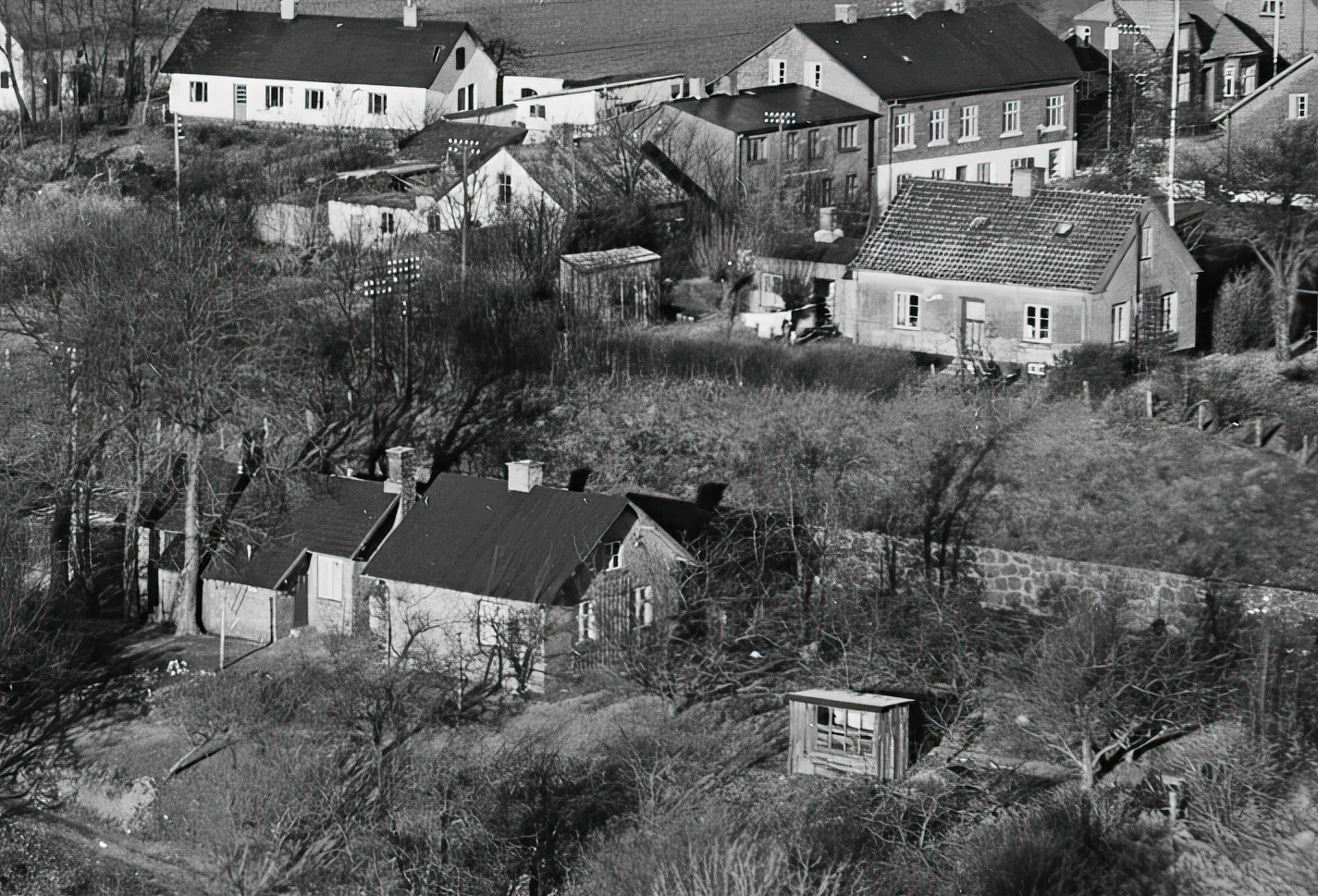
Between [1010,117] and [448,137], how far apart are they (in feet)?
48.3

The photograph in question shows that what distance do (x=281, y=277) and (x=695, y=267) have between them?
8.88m

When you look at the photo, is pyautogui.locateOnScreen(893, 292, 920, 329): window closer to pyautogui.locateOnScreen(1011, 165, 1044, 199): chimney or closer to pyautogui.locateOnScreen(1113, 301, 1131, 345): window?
pyautogui.locateOnScreen(1011, 165, 1044, 199): chimney

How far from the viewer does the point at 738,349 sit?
125 ft

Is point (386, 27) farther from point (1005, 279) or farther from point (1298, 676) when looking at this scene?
point (1298, 676)

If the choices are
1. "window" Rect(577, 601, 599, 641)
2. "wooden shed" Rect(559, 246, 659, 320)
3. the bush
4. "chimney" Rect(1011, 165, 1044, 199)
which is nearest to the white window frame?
"wooden shed" Rect(559, 246, 659, 320)

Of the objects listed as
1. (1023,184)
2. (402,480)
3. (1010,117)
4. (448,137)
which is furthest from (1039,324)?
(448,137)

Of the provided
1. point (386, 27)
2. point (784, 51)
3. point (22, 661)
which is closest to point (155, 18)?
point (386, 27)

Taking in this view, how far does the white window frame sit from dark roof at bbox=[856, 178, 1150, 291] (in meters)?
14.9

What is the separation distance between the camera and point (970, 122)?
54.1 m

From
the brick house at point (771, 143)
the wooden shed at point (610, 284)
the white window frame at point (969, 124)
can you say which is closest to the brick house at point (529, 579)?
the wooden shed at point (610, 284)

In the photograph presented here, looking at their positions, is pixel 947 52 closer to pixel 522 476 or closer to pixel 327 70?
pixel 327 70

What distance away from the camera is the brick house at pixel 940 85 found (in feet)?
172

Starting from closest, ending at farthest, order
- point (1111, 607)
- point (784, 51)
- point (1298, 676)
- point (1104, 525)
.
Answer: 1. point (1298, 676)
2. point (1111, 607)
3. point (1104, 525)
4. point (784, 51)

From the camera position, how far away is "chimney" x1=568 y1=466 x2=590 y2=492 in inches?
1342
